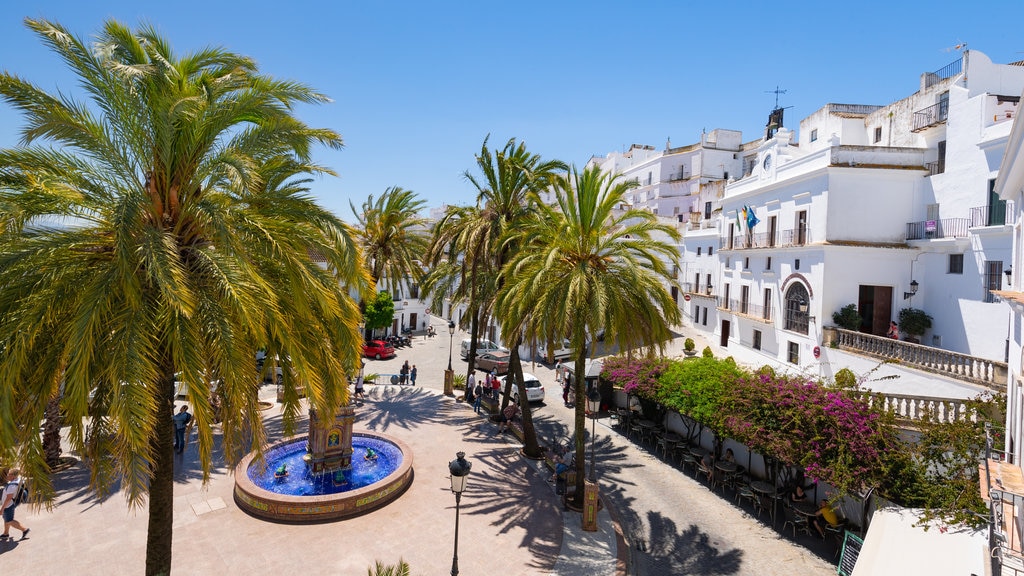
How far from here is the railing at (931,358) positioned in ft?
A: 47.5

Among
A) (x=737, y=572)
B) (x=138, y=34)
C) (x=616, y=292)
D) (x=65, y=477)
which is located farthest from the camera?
(x=65, y=477)

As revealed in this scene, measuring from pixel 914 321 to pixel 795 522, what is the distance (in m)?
12.4

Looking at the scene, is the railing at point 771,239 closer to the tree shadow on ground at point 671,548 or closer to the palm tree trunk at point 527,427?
the palm tree trunk at point 527,427

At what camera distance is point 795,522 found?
40.4 ft

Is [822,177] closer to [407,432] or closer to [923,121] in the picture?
[923,121]

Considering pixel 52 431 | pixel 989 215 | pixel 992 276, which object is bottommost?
pixel 52 431

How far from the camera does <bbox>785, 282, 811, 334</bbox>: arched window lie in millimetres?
22422

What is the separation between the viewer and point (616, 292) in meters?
12.0

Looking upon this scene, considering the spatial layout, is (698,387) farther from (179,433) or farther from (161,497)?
(179,433)

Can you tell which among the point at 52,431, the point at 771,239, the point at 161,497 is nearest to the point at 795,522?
the point at 161,497

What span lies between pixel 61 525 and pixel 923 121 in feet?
102

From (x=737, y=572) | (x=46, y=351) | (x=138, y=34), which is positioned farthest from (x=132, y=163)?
(x=737, y=572)

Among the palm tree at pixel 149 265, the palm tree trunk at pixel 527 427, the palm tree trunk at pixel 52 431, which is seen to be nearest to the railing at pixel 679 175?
the palm tree trunk at pixel 527 427

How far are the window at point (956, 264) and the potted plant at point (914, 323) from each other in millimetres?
1843
